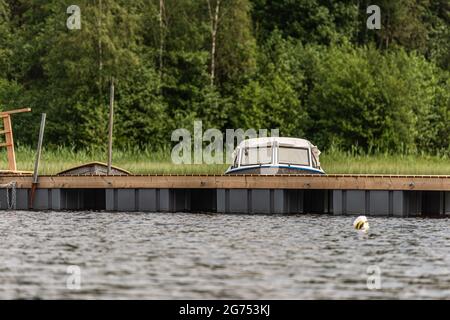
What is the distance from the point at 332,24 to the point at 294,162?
3293 centimetres

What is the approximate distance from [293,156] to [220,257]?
17.9m

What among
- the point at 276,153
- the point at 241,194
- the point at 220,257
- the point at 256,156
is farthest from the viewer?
the point at 256,156

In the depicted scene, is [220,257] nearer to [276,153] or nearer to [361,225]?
[361,225]

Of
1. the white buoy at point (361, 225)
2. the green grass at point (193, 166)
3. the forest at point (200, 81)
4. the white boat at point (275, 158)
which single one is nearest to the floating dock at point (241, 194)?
the white boat at point (275, 158)

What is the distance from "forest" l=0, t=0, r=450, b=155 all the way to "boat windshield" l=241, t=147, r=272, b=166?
19.5 m

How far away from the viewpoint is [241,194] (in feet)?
170

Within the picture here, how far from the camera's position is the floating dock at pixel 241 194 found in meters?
50.8

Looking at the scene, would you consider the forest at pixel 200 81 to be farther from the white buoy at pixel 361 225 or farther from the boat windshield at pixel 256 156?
the white buoy at pixel 361 225

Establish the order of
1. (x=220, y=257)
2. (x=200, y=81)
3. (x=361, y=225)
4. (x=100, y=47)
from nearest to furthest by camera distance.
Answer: (x=220, y=257) → (x=361, y=225) → (x=100, y=47) → (x=200, y=81)

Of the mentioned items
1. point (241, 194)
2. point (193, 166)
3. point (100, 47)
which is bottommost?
point (241, 194)

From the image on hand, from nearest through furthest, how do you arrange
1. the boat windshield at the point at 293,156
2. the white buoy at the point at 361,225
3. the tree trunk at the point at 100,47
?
the white buoy at the point at 361,225, the boat windshield at the point at 293,156, the tree trunk at the point at 100,47

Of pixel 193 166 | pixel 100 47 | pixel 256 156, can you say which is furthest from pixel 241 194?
pixel 100 47

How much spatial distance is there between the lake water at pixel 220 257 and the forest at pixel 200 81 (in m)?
24.7
